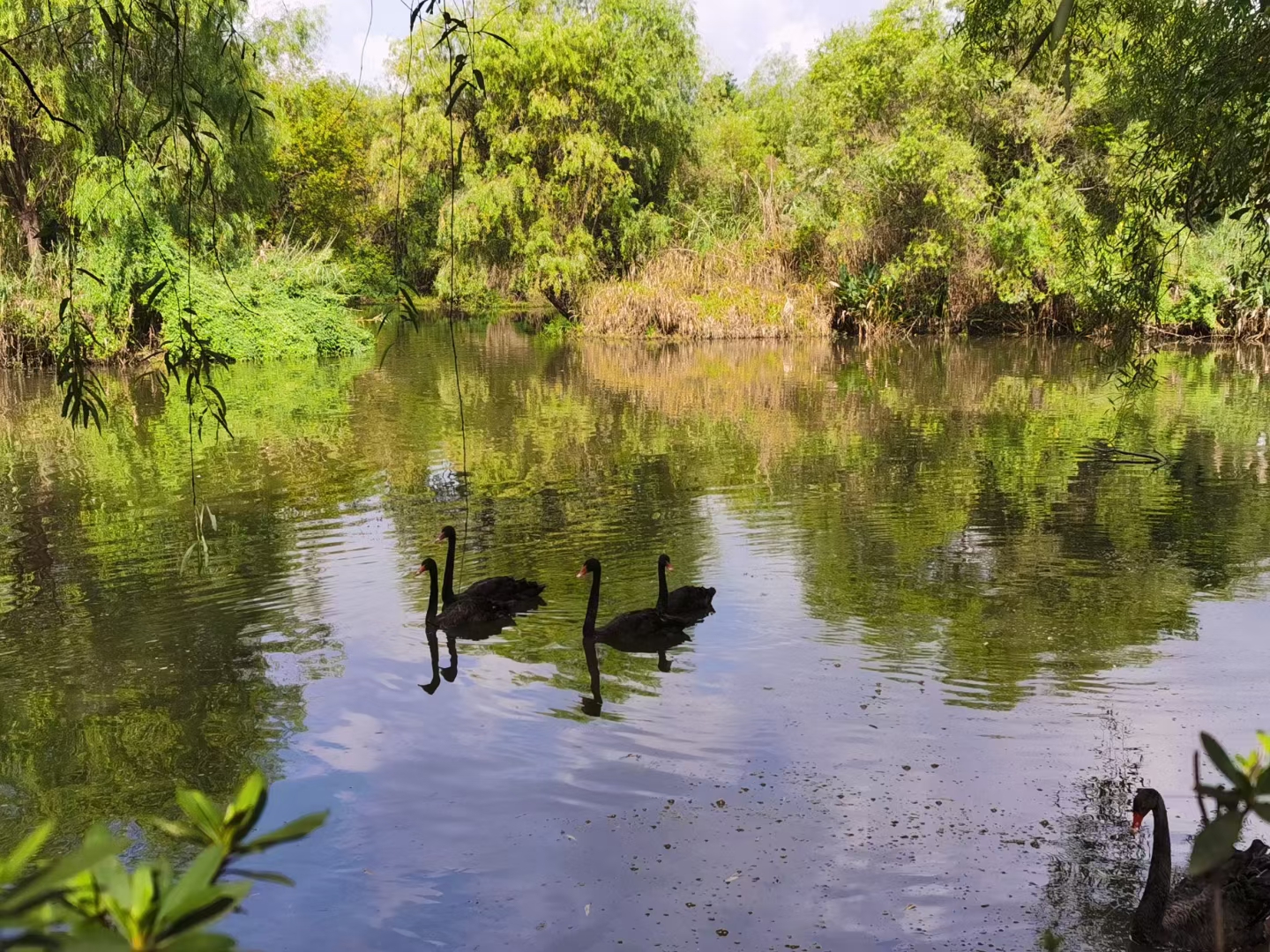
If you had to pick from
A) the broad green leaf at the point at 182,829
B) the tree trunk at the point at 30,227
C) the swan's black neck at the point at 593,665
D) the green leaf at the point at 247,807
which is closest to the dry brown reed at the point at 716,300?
the tree trunk at the point at 30,227

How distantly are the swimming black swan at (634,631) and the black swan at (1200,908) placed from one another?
4376 millimetres

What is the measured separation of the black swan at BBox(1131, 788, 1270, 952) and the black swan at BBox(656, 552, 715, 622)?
4.66 m

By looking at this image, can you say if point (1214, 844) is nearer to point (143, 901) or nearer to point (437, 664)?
point (143, 901)

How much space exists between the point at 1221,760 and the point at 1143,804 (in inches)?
168

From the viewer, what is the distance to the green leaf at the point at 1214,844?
3.81 feet

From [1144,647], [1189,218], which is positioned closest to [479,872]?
[1144,647]

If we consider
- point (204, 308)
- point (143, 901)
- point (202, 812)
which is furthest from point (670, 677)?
point (204, 308)

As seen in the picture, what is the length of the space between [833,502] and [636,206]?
26979 mm

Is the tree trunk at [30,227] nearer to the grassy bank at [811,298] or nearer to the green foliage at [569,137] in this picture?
the green foliage at [569,137]

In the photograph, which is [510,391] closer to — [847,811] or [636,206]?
[636,206]

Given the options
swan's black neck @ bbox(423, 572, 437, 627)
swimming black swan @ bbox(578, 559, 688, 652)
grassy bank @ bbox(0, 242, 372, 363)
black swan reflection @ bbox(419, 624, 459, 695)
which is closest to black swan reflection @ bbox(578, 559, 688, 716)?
swimming black swan @ bbox(578, 559, 688, 652)

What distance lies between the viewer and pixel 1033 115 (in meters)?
30.4

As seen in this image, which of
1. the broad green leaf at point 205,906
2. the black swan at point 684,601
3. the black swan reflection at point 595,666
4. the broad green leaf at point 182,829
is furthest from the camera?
the black swan at point 684,601

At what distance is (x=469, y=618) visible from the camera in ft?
29.6
